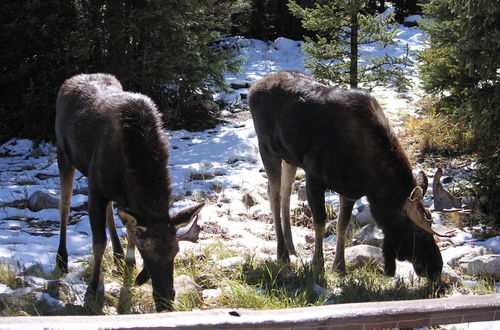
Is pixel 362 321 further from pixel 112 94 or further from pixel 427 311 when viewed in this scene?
pixel 112 94

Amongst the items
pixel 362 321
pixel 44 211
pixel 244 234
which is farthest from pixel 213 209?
pixel 362 321

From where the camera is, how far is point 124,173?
17.2 ft

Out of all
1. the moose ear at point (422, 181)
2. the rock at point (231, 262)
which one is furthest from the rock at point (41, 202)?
the moose ear at point (422, 181)

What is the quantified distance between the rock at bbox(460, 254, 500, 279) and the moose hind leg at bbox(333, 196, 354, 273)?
133cm

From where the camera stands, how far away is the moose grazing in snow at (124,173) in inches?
189

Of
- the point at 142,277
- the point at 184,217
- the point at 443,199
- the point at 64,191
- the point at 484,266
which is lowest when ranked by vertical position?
the point at 484,266

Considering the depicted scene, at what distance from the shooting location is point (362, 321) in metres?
3.84

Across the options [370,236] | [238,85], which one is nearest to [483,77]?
[370,236]

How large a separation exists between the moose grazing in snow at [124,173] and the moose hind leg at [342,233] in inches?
74.6

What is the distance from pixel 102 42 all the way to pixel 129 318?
8.98 m

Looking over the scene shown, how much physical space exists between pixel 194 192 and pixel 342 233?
3.18 metres

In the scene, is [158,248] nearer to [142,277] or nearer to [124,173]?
[142,277]

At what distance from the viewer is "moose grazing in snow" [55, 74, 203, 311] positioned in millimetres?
4812

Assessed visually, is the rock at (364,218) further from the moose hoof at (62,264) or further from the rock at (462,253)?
the moose hoof at (62,264)
